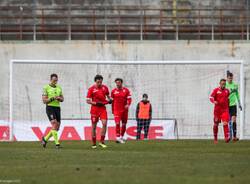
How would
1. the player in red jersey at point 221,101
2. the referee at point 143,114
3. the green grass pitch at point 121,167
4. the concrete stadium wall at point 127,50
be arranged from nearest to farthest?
the green grass pitch at point 121,167
the player in red jersey at point 221,101
the referee at point 143,114
the concrete stadium wall at point 127,50

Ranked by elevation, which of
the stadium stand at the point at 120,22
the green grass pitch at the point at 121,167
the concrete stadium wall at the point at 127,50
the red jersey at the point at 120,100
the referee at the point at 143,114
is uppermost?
the stadium stand at the point at 120,22

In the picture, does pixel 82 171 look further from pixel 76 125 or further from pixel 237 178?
pixel 76 125

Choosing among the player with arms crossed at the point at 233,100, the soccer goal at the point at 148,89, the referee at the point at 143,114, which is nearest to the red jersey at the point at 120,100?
the player with arms crossed at the point at 233,100

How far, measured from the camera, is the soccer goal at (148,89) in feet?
107

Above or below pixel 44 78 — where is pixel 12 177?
below

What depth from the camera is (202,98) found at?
1334 inches

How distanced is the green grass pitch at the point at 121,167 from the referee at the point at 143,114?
10702 mm

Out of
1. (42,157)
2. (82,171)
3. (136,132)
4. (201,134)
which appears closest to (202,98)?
(201,134)

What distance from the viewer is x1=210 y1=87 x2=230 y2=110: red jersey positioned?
25344 millimetres

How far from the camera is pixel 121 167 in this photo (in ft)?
50.0

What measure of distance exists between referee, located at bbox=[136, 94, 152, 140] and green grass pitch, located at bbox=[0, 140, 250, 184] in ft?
35.1

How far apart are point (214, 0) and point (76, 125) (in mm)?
11761

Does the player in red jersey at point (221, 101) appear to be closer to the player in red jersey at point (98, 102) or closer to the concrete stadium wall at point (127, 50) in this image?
the player in red jersey at point (98, 102)

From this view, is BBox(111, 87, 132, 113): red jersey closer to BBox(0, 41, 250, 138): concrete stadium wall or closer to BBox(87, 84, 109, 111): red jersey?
BBox(87, 84, 109, 111): red jersey
